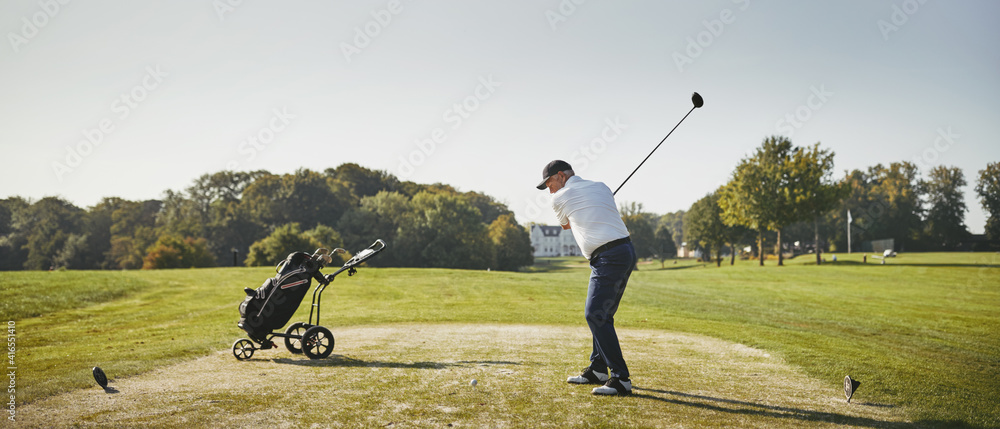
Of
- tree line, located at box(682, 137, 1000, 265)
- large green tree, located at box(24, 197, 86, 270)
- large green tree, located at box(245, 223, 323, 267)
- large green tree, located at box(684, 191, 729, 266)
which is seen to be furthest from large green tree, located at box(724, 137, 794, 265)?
large green tree, located at box(24, 197, 86, 270)

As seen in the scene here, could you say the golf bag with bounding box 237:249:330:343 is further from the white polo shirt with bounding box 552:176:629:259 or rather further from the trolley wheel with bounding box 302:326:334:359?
the white polo shirt with bounding box 552:176:629:259

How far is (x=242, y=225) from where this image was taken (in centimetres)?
7069

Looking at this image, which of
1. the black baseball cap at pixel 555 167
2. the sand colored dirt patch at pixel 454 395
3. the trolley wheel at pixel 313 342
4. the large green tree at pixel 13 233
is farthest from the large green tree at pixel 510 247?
the black baseball cap at pixel 555 167

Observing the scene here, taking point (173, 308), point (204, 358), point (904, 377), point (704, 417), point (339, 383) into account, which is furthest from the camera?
point (173, 308)

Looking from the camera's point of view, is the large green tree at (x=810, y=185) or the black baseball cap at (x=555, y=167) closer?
the black baseball cap at (x=555, y=167)

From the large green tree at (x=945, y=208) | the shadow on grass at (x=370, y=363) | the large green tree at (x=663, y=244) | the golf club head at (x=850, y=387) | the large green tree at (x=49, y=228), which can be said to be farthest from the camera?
the large green tree at (x=663, y=244)

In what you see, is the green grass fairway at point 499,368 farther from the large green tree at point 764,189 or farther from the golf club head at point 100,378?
the large green tree at point 764,189

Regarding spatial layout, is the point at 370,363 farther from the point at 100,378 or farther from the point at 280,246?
the point at 280,246

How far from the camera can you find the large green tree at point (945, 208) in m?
79.6

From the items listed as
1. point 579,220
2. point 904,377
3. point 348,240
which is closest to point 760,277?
point 904,377

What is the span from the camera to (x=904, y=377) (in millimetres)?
6875

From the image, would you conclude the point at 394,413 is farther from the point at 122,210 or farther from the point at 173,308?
the point at 122,210

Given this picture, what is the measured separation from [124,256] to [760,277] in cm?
7155

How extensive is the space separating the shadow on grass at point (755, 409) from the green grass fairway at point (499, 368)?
29mm
